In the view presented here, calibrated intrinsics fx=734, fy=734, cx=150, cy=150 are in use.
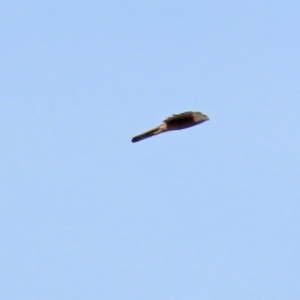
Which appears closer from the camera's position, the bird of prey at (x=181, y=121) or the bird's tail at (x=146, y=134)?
the bird of prey at (x=181, y=121)

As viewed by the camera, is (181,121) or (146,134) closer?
(181,121)

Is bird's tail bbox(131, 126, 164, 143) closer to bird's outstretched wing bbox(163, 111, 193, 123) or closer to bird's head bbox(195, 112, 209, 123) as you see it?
bird's outstretched wing bbox(163, 111, 193, 123)

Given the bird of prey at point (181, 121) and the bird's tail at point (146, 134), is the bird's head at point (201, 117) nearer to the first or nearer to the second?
the bird of prey at point (181, 121)

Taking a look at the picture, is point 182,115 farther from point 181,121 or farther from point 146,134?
point 146,134

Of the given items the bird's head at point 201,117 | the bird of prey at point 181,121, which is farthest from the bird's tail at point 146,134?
the bird's head at point 201,117

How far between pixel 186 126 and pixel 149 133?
36.8 inches

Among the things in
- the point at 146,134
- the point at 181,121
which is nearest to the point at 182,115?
the point at 181,121

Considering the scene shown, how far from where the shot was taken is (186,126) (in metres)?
15.7

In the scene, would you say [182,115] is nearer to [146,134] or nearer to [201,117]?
[201,117]

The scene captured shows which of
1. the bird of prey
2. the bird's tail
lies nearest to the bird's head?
the bird of prey

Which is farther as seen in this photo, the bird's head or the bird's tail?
the bird's tail

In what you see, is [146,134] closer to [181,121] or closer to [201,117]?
[181,121]

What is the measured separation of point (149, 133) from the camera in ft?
53.1

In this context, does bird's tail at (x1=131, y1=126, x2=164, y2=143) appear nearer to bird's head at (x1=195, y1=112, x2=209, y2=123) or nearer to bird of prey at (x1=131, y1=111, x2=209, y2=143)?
bird of prey at (x1=131, y1=111, x2=209, y2=143)
